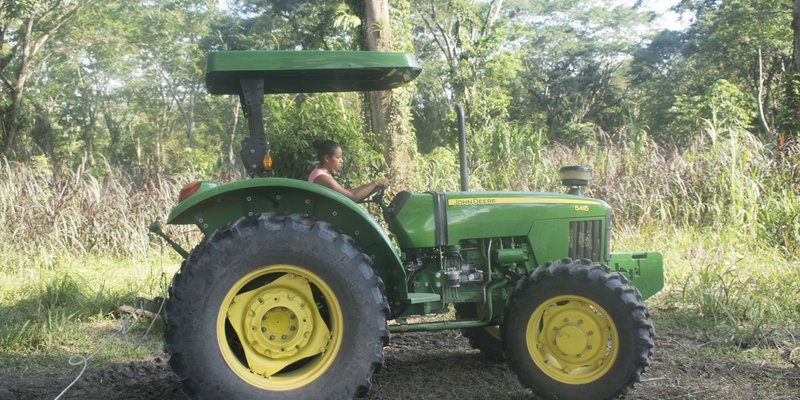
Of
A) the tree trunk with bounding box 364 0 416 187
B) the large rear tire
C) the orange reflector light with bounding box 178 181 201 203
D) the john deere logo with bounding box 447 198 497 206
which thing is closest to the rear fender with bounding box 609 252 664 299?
the john deere logo with bounding box 447 198 497 206

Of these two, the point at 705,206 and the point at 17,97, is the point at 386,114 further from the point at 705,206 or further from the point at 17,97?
the point at 17,97

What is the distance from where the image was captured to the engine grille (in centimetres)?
399

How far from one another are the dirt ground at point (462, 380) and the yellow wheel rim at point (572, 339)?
164 mm

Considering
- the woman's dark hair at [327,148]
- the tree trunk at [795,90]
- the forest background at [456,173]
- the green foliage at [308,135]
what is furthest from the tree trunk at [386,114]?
the tree trunk at [795,90]

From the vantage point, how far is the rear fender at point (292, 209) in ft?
10.9

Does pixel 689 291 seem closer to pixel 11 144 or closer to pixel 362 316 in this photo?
pixel 362 316

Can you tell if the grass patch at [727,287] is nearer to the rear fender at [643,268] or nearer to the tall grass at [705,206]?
the tall grass at [705,206]

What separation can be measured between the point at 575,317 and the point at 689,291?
2.88 metres

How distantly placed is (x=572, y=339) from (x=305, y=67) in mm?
1953

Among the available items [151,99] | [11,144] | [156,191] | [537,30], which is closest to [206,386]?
[156,191]

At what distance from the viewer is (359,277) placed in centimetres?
319

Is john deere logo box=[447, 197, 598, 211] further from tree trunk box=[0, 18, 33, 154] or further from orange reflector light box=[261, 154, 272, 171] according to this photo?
tree trunk box=[0, 18, 33, 154]

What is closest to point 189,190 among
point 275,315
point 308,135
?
point 275,315

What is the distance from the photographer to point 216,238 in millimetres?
3125
